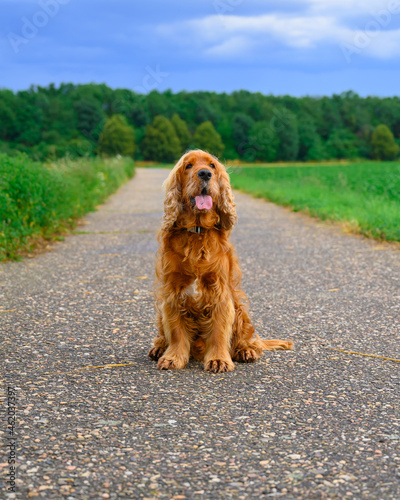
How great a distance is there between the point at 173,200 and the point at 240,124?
295 feet

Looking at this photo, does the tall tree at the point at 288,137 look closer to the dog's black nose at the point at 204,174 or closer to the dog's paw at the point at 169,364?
the dog's black nose at the point at 204,174

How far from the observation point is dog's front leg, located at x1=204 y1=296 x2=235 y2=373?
4.16 m

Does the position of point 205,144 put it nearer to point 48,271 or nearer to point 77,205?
point 77,205

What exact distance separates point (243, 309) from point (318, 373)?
2.35 ft

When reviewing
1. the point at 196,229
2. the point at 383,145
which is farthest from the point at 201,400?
the point at 383,145

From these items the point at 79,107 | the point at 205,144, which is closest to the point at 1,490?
the point at 79,107

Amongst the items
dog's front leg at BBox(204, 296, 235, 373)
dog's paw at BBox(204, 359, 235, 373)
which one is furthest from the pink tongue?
dog's paw at BBox(204, 359, 235, 373)

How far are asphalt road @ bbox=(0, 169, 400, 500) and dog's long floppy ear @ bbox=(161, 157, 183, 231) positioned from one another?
3.51ft

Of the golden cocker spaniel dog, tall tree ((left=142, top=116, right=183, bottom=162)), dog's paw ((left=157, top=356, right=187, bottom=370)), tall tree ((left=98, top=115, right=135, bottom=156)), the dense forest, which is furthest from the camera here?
tall tree ((left=142, top=116, right=183, bottom=162))

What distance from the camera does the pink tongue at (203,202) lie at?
397cm

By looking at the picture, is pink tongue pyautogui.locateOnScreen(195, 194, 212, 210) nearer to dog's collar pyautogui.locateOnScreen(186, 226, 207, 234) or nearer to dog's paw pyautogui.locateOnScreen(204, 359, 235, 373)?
dog's collar pyautogui.locateOnScreen(186, 226, 207, 234)

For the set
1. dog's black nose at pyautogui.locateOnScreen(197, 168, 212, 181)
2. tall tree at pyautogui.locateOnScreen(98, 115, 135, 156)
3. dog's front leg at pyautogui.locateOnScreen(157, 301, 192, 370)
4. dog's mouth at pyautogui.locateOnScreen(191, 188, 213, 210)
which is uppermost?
tall tree at pyautogui.locateOnScreen(98, 115, 135, 156)

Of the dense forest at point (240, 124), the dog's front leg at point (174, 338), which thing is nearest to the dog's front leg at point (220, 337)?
the dog's front leg at point (174, 338)

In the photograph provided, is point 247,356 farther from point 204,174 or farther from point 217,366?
point 204,174
